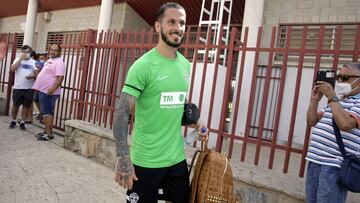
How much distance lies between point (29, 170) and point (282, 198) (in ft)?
10.5

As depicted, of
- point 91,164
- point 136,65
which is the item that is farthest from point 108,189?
point 136,65

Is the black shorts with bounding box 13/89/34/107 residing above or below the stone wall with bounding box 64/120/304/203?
above

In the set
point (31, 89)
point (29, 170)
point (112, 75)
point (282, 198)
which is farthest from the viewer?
point (31, 89)

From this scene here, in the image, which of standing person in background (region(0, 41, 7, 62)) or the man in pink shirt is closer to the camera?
the man in pink shirt

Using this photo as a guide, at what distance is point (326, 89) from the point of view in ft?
7.97

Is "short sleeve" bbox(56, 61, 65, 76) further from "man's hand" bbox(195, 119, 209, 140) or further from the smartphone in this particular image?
the smartphone

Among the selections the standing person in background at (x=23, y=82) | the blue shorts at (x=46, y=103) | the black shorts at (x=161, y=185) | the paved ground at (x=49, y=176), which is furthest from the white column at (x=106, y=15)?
the black shorts at (x=161, y=185)

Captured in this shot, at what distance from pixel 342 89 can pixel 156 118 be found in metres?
1.36

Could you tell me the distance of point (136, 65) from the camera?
2.11 metres

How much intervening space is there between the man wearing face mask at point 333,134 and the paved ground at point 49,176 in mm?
2220

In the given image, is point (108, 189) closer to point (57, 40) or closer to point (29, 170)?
point (29, 170)

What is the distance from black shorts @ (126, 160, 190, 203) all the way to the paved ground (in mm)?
1586

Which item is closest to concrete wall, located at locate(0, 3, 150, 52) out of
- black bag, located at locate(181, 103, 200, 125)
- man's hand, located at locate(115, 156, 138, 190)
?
black bag, located at locate(181, 103, 200, 125)

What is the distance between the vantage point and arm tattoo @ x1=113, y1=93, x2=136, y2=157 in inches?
80.7
